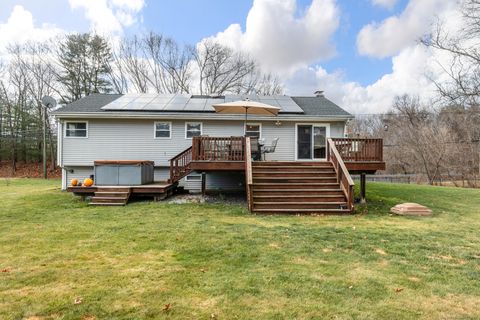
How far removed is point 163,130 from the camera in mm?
12125

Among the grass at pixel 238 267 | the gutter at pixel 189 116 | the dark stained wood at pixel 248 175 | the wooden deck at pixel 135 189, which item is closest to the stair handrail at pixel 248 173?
the dark stained wood at pixel 248 175

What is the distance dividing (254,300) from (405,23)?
17921 mm

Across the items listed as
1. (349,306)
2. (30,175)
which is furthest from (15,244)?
(30,175)

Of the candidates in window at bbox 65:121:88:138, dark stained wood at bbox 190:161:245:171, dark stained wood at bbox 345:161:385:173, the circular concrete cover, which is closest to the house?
window at bbox 65:121:88:138

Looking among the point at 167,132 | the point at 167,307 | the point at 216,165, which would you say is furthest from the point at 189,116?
the point at 167,307

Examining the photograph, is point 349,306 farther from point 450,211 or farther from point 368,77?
point 368,77

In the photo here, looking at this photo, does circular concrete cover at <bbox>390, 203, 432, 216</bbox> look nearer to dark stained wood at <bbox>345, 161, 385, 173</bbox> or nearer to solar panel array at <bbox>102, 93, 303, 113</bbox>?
dark stained wood at <bbox>345, 161, 385, 173</bbox>

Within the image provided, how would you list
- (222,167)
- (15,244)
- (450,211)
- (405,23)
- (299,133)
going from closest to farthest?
(15,244) → (450,211) → (222,167) → (299,133) → (405,23)

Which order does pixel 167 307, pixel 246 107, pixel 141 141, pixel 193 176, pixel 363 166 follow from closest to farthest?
pixel 167 307, pixel 363 166, pixel 246 107, pixel 141 141, pixel 193 176

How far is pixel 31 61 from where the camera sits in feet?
88.1

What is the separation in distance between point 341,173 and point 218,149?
3.84m

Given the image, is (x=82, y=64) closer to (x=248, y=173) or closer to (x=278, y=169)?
(x=278, y=169)

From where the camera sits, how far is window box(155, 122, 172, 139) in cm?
1210

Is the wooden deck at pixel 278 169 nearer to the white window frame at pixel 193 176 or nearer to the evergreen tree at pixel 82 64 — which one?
the white window frame at pixel 193 176
